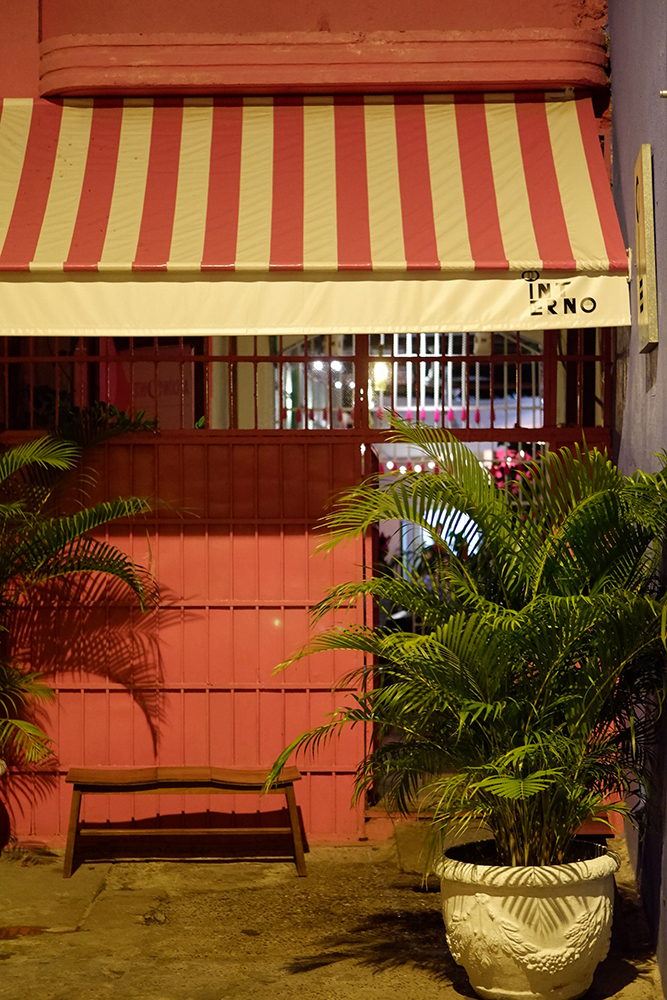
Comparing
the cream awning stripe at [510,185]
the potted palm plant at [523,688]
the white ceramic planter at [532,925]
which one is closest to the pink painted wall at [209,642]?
the cream awning stripe at [510,185]

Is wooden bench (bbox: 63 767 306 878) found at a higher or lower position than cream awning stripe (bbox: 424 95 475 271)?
lower

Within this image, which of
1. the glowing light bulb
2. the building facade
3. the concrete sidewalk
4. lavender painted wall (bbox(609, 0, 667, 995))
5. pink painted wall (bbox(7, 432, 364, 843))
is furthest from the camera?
the glowing light bulb

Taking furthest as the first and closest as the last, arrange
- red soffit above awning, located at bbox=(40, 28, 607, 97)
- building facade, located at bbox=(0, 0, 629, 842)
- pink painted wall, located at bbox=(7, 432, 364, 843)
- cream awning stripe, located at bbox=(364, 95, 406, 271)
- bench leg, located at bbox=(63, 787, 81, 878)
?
1. pink painted wall, located at bbox=(7, 432, 364, 843)
2. red soffit above awning, located at bbox=(40, 28, 607, 97)
3. bench leg, located at bbox=(63, 787, 81, 878)
4. building facade, located at bbox=(0, 0, 629, 842)
5. cream awning stripe, located at bbox=(364, 95, 406, 271)

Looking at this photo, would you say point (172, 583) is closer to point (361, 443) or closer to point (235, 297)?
point (361, 443)

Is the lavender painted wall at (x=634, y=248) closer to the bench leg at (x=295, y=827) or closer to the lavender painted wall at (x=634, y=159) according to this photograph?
the lavender painted wall at (x=634, y=159)

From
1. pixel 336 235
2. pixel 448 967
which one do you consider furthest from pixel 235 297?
pixel 448 967

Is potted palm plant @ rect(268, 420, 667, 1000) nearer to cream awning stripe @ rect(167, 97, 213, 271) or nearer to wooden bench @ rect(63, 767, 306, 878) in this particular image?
wooden bench @ rect(63, 767, 306, 878)

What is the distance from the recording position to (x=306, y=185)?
20.0 feet

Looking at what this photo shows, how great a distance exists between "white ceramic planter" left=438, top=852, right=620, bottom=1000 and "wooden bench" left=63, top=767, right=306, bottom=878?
1.92m

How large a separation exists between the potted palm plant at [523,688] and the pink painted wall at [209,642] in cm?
191

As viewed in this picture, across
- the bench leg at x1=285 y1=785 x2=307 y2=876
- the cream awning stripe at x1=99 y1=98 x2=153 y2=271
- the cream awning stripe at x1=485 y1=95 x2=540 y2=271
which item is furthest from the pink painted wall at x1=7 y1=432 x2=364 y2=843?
the cream awning stripe at x1=485 y1=95 x2=540 y2=271

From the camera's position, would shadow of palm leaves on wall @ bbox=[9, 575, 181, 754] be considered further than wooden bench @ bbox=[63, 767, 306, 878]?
Yes

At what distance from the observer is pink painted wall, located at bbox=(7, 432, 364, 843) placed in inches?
263

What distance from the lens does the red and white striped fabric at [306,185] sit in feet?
18.6
